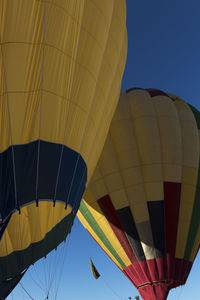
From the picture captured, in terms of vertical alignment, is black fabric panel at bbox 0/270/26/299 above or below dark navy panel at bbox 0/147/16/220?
below

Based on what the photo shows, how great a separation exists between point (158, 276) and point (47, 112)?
789 centimetres

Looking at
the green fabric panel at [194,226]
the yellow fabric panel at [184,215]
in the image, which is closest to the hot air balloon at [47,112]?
the yellow fabric panel at [184,215]

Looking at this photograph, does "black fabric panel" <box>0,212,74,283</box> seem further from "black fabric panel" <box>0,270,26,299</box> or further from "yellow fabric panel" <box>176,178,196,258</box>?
"yellow fabric panel" <box>176,178,196,258</box>

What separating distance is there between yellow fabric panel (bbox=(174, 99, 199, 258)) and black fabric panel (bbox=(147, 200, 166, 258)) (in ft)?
2.29

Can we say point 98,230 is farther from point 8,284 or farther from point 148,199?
point 8,284

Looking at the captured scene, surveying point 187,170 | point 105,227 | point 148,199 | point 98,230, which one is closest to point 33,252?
point 105,227

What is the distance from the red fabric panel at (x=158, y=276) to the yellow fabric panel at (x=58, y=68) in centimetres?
565

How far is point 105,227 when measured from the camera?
11484 mm

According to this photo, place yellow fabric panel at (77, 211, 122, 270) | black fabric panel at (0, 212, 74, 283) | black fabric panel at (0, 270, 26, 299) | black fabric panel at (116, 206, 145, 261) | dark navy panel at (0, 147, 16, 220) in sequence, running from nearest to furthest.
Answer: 1. dark navy panel at (0, 147, 16, 220)
2. black fabric panel at (0, 212, 74, 283)
3. black fabric panel at (0, 270, 26, 299)
4. black fabric panel at (116, 206, 145, 261)
5. yellow fabric panel at (77, 211, 122, 270)

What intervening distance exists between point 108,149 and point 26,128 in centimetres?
639

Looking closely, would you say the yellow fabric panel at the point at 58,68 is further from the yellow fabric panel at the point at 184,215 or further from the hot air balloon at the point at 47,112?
the yellow fabric panel at the point at 184,215

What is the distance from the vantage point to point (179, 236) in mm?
11109

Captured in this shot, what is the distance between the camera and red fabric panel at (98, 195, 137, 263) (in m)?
11.0

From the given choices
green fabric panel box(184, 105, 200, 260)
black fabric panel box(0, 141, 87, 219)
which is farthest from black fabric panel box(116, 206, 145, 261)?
black fabric panel box(0, 141, 87, 219)
